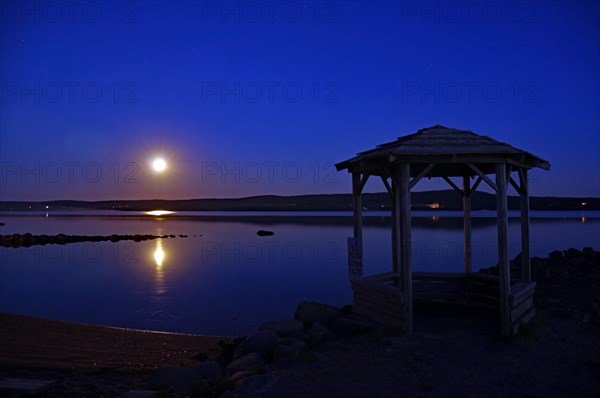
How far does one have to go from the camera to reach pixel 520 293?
28.4 feet

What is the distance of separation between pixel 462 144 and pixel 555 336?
3919mm

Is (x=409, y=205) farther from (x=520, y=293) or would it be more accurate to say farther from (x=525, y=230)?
(x=525, y=230)

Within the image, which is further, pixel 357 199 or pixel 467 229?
pixel 467 229

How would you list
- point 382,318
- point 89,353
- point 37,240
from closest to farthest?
point 382,318 < point 89,353 < point 37,240

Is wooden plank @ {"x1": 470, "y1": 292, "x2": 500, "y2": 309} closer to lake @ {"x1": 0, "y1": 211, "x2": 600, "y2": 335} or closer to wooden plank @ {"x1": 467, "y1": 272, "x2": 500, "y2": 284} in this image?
wooden plank @ {"x1": 467, "y1": 272, "x2": 500, "y2": 284}

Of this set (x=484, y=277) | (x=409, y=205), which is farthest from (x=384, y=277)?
(x=409, y=205)

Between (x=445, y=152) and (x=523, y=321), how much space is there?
11.7 feet

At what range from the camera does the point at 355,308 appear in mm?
9992

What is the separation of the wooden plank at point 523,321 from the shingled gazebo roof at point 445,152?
295 cm

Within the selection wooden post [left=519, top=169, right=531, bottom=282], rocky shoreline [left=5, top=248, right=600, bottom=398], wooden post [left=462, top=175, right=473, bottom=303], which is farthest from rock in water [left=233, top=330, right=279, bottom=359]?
wooden post [left=519, top=169, right=531, bottom=282]

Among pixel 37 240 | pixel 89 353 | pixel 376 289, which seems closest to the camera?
pixel 376 289

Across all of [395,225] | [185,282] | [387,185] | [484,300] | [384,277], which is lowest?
[185,282]

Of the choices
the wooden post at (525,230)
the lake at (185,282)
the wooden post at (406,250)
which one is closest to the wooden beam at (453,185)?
the wooden post at (525,230)

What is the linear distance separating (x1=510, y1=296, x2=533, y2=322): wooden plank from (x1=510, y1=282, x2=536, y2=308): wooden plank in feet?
0.23
